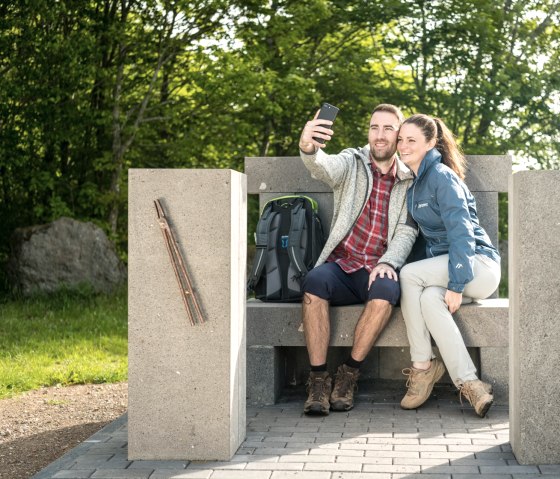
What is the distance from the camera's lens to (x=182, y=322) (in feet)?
15.1

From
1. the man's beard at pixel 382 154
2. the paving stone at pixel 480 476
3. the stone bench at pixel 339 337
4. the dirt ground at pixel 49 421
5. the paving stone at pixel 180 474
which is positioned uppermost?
the man's beard at pixel 382 154

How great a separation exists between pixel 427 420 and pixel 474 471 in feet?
3.90

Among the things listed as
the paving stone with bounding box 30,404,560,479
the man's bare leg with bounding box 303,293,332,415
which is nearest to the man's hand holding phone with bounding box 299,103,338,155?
the man's bare leg with bounding box 303,293,332,415

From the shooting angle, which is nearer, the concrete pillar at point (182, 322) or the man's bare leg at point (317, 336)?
the concrete pillar at point (182, 322)

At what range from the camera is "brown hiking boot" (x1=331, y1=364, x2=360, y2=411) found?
5.88 meters

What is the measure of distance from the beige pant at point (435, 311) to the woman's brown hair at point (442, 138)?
65 cm

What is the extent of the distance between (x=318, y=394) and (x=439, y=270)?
3.42 ft

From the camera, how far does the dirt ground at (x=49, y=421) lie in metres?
5.51

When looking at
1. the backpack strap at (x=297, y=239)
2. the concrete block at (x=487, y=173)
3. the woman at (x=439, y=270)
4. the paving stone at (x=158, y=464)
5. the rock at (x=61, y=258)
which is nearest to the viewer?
the paving stone at (x=158, y=464)

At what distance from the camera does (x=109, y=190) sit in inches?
603

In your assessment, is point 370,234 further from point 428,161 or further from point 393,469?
point 393,469

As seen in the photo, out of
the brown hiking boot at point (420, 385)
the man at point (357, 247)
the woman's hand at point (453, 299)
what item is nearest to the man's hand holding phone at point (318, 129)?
the man at point (357, 247)

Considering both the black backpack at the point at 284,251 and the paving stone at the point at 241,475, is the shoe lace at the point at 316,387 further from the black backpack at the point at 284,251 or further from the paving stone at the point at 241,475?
the paving stone at the point at 241,475

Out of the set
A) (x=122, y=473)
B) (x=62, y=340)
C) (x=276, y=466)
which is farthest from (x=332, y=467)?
(x=62, y=340)
